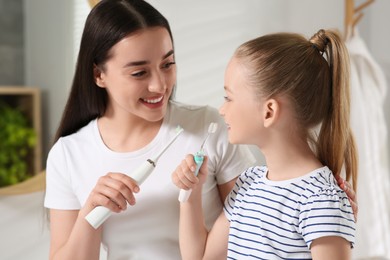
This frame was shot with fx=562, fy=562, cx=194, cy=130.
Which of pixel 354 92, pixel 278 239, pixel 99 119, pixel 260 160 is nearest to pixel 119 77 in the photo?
pixel 99 119

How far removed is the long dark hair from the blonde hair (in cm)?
22

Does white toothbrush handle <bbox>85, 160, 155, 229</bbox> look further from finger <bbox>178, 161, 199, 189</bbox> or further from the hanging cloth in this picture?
the hanging cloth

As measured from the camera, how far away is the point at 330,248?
0.77 m

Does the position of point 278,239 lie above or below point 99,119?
below

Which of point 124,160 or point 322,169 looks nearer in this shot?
point 322,169

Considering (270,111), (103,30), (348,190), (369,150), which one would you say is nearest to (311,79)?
(270,111)

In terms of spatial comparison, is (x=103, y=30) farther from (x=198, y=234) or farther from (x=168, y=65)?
(x=198, y=234)

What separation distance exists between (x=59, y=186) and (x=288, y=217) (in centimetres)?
52

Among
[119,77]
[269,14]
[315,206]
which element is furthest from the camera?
[269,14]

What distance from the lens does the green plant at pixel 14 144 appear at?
1360 millimetres

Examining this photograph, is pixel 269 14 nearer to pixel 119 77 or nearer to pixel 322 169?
pixel 119 77

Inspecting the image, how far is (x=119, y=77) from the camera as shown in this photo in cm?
102

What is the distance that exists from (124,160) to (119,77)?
0.18 metres

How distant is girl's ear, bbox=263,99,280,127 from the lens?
849mm
